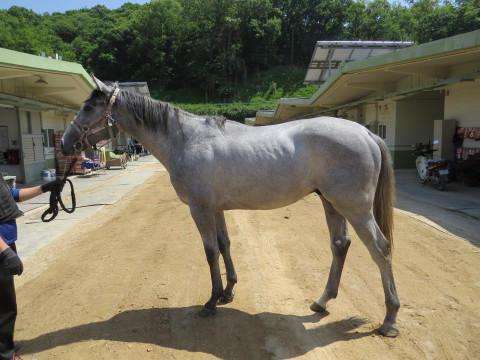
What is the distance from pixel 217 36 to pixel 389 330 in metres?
71.2

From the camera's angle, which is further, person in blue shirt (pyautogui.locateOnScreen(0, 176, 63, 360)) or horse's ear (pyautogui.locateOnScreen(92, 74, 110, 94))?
horse's ear (pyautogui.locateOnScreen(92, 74, 110, 94))

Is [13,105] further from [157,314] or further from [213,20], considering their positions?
[213,20]

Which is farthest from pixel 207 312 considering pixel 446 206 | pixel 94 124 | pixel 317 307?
pixel 446 206

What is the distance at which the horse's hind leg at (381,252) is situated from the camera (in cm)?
280

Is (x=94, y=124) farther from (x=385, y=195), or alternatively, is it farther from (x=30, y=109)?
(x=30, y=109)

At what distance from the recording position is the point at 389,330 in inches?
109

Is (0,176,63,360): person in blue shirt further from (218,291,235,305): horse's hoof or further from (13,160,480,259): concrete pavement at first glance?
(13,160,480,259): concrete pavement

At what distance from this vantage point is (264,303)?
3.34 m

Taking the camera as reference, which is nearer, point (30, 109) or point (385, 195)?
point (385, 195)

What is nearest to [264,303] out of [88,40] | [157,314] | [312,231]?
[157,314]

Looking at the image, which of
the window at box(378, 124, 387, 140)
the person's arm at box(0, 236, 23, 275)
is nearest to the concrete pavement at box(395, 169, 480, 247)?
the window at box(378, 124, 387, 140)

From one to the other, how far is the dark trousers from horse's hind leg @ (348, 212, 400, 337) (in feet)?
8.77

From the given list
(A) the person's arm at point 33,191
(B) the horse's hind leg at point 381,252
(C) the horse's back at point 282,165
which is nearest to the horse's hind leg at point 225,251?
(C) the horse's back at point 282,165

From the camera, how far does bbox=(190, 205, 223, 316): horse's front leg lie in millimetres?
2998
